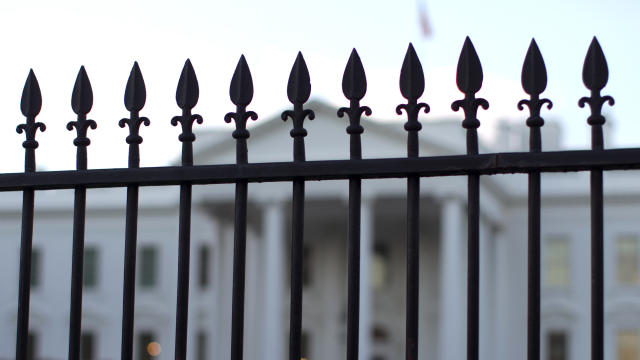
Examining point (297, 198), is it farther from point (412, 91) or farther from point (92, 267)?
point (92, 267)

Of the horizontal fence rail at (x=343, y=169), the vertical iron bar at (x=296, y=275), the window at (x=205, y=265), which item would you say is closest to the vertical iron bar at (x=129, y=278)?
the horizontal fence rail at (x=343, y=169)

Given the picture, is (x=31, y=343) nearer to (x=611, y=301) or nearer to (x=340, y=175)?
(x=611, y=301)

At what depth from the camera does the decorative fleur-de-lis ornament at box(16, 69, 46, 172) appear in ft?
11.4

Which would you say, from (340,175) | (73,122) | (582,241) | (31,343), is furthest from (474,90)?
(31,343)

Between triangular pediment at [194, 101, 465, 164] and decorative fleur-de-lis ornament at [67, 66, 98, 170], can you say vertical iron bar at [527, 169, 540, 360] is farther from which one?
triangular pediment at [194, 101, 465, 164]

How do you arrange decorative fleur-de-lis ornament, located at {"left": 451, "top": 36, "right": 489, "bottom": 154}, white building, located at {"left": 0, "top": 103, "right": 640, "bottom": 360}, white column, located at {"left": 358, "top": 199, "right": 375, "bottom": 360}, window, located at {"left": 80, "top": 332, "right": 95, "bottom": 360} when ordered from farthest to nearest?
window, located at {"left": 80, "top": 332, "right": 95, "bottom": 360} → white building, located at {"left": 0, "top": 103, "right": 640, "bottom": 360} → white column, located at {"left": 358, "top": 199, "right": 375, "bottom": 360} → decorative fleur-de-lis ornament, located at {"left": 451, "top": 36, "right": 489, "bottom": 154}

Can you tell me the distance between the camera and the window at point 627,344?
1375 inches

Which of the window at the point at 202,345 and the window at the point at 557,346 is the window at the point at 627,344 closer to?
the window at the point at 557,346

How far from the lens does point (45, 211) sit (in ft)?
133

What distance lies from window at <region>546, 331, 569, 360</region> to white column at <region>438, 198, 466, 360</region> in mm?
5983

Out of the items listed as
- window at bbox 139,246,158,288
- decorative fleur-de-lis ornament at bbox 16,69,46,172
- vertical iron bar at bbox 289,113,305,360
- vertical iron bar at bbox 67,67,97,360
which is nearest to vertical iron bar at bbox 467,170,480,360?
vertical iron bar at bbox 289,113,305,360

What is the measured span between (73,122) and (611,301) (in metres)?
33.5

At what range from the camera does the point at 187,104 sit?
333 cm

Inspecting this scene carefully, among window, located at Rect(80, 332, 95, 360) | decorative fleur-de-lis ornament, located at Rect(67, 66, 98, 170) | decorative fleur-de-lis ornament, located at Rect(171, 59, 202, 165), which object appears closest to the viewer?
decorative fleur-de-lis ornament, located at Rect(171, 59, 202, 165)
